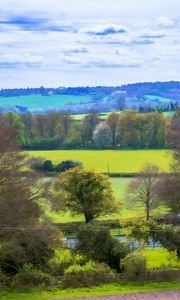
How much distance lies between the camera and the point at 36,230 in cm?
2338

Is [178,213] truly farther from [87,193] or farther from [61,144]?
[61,144]

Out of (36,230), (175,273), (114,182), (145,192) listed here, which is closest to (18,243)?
(36,230)

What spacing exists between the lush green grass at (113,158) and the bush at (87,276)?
4425cm

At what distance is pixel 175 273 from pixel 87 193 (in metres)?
15.0

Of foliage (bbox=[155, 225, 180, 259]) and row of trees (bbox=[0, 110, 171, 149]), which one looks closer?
foliage (bbox=[155, 225, 180, 259])

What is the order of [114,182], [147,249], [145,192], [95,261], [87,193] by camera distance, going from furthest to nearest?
[114,182], [145,192], [87,193], [147,249], [95,261]

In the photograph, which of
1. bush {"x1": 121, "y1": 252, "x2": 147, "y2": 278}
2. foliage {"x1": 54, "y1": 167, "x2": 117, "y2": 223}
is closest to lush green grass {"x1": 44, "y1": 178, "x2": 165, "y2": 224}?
foliage {"x1": 54, "y1": 167, "x2": 117, "y2": 223}

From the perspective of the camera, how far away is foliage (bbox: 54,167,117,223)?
38.3 metres

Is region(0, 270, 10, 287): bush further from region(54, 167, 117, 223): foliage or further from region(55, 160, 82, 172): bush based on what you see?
region(55, 160, 82, 172): bush

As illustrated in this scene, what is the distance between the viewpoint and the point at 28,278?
2269 cm

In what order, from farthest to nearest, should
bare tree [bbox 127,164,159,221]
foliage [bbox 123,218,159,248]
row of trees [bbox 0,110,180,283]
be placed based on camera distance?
1. bare tree [bbox 127,164,159,221]
2. foliage [bbox 123,218,159,248]
3. row of trees [bbox 0,110,180,283]

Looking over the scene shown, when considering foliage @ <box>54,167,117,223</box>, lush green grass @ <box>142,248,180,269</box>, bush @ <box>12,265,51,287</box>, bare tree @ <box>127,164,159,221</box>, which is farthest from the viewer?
bare tree @ <box>127,164,159,221</box>

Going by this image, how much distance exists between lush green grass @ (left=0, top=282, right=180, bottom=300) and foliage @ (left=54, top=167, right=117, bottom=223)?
15.5m

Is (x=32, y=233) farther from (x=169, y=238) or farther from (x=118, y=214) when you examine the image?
(x=118, y=214)
